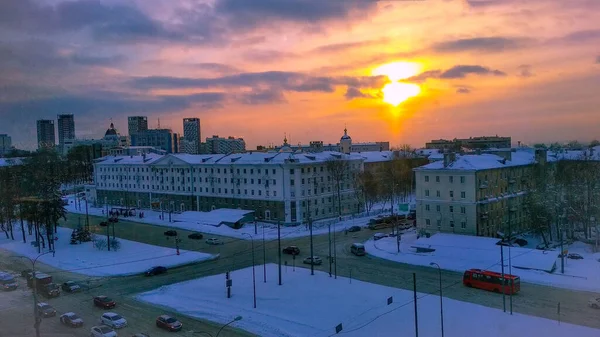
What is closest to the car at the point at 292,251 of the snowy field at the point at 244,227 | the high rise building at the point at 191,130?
the snowy field at the point at 244,227

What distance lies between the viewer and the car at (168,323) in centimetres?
1180

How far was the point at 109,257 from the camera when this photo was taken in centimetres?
2105

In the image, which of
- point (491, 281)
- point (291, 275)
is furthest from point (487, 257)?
point (291, 275)

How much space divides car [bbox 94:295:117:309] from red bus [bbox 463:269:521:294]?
418 inches

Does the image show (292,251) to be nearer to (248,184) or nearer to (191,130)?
(248,184)

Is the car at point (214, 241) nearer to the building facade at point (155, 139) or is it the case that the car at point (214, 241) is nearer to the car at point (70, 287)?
the car at point (70, 287)

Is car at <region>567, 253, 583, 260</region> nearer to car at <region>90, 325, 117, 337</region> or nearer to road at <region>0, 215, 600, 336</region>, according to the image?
road at <region>0, 215, 600, 336</region>

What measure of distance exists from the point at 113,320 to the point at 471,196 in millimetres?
16614

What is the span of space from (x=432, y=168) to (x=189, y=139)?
106m

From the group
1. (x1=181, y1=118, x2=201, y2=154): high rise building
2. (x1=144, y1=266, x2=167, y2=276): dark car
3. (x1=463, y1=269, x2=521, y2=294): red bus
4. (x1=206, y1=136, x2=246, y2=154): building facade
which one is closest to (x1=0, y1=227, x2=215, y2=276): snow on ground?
(x1=144, y1=266, x2=167, y2=276): dark car

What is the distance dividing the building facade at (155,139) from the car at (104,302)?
85271 mm

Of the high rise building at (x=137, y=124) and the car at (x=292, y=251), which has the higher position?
the high rise building at (x=137, y=124)

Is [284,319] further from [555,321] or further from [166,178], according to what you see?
[166,178]

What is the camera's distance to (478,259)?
1862cm
